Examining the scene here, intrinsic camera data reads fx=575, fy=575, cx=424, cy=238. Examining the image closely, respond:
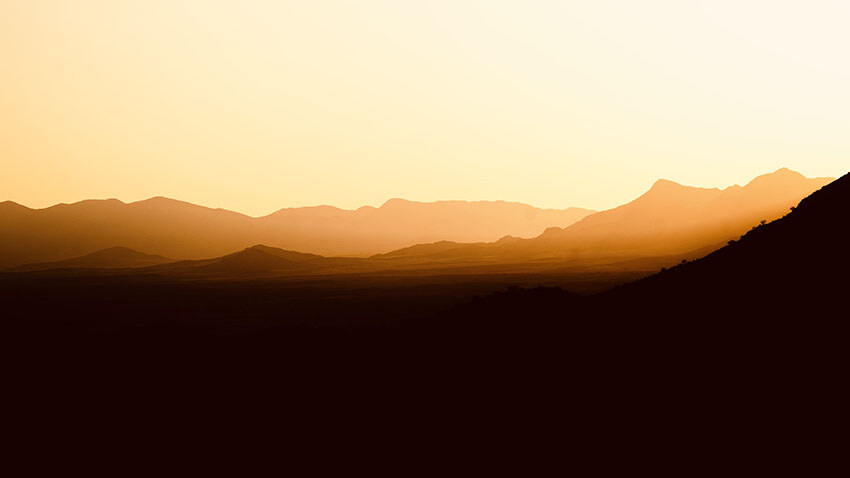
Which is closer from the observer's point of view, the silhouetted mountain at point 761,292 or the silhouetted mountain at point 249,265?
the silhouetted mountain at point 761,292

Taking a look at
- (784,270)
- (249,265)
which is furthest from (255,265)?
(784,270)

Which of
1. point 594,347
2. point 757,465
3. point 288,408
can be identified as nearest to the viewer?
point 757,465

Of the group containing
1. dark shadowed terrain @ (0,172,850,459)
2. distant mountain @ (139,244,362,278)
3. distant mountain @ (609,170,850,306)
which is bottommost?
dark shadowed terrain @ (0,172,850,459)

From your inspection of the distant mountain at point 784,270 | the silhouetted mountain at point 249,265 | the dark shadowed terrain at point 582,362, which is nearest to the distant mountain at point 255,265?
the silhouetted mountain at point 249,265

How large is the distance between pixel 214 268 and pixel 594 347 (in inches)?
6006

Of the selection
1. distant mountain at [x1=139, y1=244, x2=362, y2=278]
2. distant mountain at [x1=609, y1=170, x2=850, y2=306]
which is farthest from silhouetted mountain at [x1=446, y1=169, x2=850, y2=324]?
distant mountain at [x1=139, y1=244, x2=362, y2=278]

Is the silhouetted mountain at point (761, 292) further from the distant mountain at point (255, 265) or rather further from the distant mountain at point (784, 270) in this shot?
the distant mountain at point (255, 265)

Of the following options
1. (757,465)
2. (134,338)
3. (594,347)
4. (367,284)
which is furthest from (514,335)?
(367,284)

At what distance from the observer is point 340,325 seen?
52.7m

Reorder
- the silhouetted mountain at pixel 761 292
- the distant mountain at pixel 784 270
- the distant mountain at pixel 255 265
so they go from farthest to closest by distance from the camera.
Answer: the distant mountain at pixel 255 265 → the distant mountain at pixel 784 270 → the silhouetted mountain at pixel 761 292

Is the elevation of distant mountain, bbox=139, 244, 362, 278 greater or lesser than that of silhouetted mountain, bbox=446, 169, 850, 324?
greater

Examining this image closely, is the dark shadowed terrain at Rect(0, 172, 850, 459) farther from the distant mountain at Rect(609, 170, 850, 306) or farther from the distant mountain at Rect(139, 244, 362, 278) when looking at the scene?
the distant mountain at Rect(139, 244, 362, 278)

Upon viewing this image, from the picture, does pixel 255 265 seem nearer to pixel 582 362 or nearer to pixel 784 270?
pixel 582 362

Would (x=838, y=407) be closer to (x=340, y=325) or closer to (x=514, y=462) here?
(x=514, y=462)
